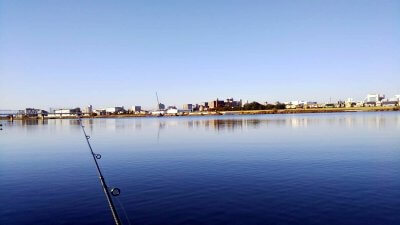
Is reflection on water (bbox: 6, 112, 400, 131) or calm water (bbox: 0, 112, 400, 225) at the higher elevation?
reflection on water (bbox: 6, 112, 400, 131)

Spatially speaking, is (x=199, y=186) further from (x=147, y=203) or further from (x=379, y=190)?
(x=379, y=190)

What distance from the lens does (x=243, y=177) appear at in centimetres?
2023

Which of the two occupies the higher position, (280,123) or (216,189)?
(280,123)

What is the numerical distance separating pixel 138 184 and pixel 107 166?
807 centimetres

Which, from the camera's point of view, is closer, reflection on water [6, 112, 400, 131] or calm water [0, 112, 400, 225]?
calm water [0, 112, 400, 225]

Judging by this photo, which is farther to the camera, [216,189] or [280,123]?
[280,123]

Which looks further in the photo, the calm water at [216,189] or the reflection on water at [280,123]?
the reflection on water at [280,123]

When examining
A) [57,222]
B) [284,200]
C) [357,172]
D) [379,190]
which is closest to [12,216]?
[57,222]

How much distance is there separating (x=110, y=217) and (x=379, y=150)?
26.6 meters

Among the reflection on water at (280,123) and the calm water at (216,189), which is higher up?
the reflection on water at (280,123)

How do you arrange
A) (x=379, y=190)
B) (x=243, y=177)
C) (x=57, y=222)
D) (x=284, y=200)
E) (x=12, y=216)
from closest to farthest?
(x=57, y=222), (x=12, y=216), (x=284, y=200), (x=379, y=190), (x=243, y=177)

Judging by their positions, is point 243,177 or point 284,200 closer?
point 284,200

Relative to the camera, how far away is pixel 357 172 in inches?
824

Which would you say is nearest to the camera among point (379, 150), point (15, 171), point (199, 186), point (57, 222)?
point (57, 222)
